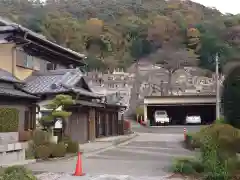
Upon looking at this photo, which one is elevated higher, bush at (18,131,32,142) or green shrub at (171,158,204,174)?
bush at (18,131,32,142)

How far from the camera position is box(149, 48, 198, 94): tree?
192 feet

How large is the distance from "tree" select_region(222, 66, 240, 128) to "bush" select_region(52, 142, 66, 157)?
827cm

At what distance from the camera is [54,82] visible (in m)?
23.2

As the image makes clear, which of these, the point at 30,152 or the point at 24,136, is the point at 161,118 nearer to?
the point at 24,136

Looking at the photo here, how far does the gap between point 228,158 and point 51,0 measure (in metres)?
81.3

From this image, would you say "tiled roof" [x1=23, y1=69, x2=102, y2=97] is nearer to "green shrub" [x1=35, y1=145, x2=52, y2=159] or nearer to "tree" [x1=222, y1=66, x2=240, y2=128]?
"green shrub" [x1=35, y1=145, x2=52, y2=159]

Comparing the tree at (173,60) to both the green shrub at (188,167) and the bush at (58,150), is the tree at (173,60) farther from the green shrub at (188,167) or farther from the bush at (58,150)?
the green shrub at (188,167)

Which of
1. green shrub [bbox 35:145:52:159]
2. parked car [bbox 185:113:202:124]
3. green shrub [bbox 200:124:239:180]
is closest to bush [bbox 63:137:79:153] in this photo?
green shrub [bbox 35:145:52:159]

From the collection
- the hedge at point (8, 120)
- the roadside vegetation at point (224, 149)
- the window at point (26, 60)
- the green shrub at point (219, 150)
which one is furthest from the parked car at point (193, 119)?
the green shrub at point (219, 150)

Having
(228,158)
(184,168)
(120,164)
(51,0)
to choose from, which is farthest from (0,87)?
(51,0)

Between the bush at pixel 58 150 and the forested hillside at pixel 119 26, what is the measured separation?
44169 mm

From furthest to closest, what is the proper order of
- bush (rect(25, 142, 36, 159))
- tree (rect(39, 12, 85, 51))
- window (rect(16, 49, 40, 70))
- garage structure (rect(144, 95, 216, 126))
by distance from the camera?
tree (rect(39, 12, 85, 51)) → garage structure (rect(144, 95, 216, 126)) → window (rect(16, 49, 40, 70)) → bush (rect(25, 142, 36, 159))

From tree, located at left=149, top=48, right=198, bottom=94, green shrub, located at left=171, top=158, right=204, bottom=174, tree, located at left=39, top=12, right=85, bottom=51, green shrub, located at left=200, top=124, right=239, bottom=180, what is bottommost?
green shrub, located at left=171, top=158, right=204, bottom=174

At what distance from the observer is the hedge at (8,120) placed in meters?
15.2
